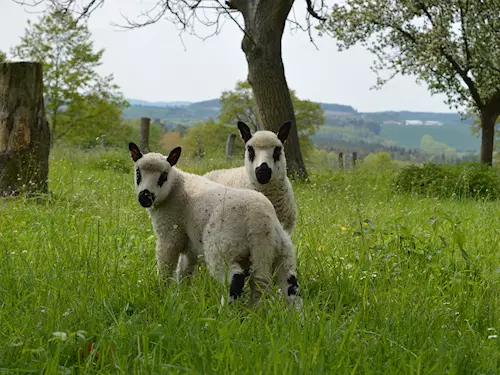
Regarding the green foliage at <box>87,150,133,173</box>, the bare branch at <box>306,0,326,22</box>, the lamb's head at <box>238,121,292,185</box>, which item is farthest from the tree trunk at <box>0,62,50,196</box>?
the bare branch at <box>306,0,326,22</box>

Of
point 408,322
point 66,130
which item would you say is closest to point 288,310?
point 408,322

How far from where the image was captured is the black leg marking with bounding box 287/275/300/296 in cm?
408

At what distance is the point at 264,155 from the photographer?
5664 mm

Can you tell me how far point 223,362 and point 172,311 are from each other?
0.67 meters

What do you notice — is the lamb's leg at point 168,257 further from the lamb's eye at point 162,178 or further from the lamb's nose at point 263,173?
the lamb's nose at point 263,173

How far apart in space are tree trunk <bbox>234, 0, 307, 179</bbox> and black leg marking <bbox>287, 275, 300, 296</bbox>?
1020cm

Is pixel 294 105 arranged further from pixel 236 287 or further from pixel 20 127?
pixel 236 287

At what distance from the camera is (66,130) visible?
4150cm

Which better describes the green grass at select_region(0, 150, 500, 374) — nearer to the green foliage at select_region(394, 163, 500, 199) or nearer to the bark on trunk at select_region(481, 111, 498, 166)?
the green foliage at select_region(394, 163, 500, 199)

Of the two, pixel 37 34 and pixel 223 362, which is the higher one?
pixel 37 34

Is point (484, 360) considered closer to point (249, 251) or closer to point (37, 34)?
point (249, 251)

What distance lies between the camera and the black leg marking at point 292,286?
13.4ft

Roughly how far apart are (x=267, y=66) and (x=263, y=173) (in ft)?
30.7

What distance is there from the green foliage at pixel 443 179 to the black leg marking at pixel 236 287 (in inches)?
438
